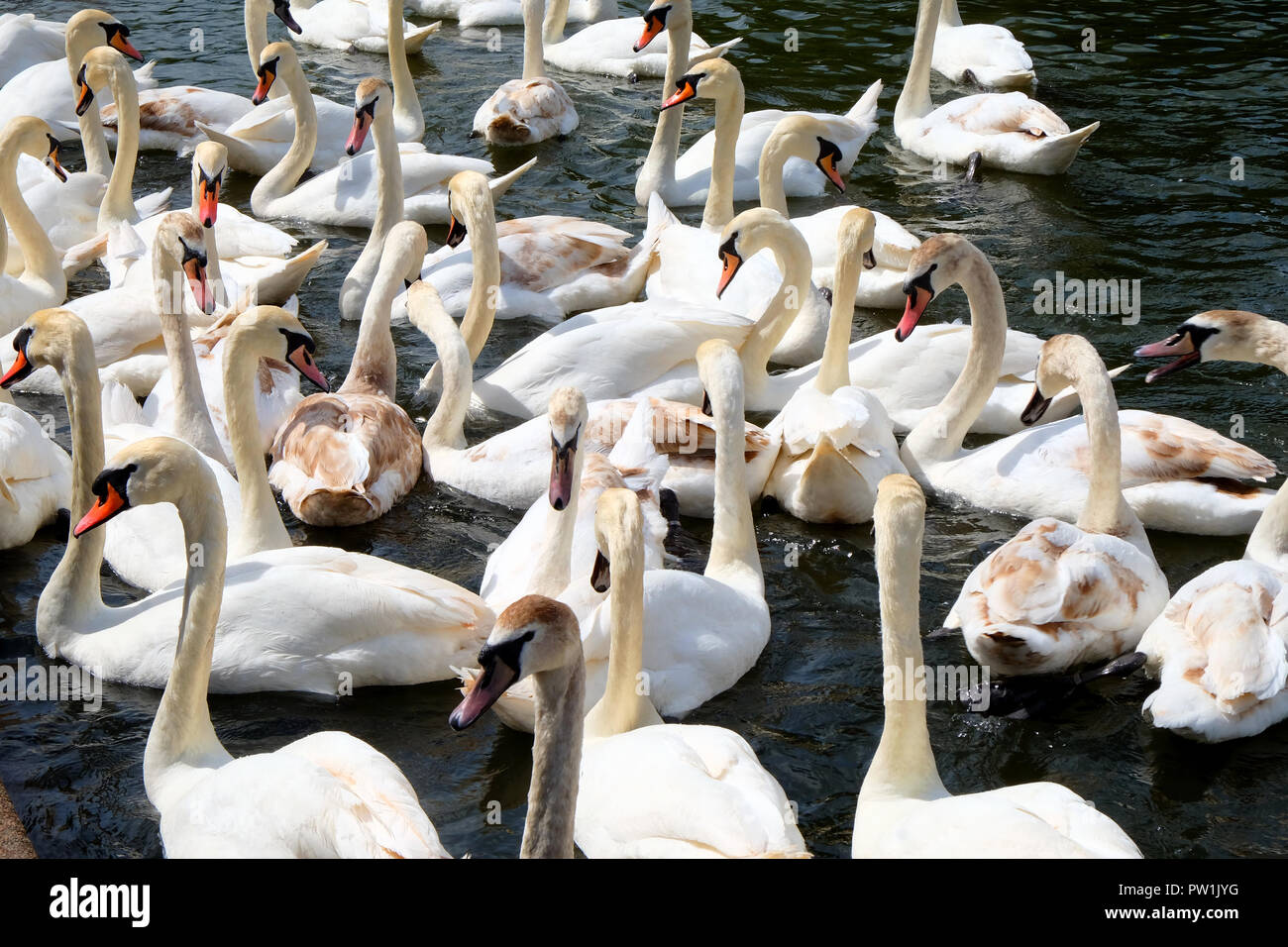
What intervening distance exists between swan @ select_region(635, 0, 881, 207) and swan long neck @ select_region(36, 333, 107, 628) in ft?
20.0

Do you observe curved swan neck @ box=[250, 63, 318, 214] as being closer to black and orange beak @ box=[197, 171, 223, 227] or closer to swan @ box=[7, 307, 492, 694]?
black and orange beak @ box=[197, 171, 223, 227]

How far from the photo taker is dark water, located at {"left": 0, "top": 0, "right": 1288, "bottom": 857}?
5973mm

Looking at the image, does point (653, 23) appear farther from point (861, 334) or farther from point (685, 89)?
point (861, 334)

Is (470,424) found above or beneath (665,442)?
beneath

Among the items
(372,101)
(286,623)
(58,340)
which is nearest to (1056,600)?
(286,623)

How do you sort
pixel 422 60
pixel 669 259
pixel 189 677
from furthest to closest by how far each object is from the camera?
1. pixel 422 60
2. pixel 669 259
3. pixel 189 677

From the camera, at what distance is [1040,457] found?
7965mm

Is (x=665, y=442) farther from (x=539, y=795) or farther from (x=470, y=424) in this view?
(x=539, y=795)

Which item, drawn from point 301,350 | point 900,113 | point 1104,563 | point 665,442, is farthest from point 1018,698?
point 900,113

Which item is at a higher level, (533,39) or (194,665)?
(533,39)

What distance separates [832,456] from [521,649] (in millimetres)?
3237

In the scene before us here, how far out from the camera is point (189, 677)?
571cm

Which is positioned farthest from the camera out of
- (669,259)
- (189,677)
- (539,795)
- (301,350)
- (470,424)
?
(669,259)

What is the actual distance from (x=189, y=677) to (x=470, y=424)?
12.1 feet
